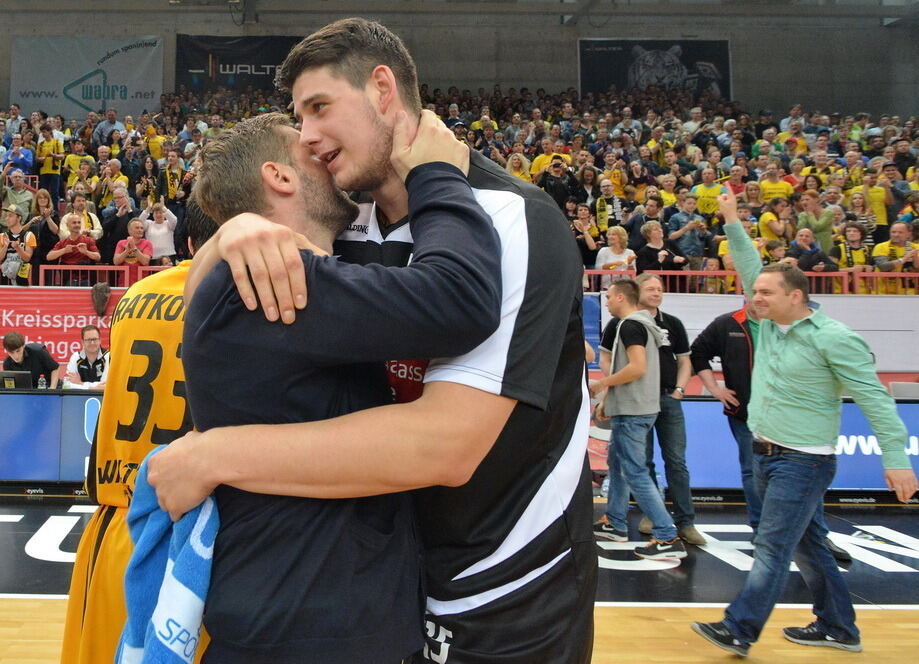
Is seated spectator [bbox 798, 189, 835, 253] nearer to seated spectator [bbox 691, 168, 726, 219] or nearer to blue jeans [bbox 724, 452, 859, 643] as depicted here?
seated spectator [bbox 691, 168, 726, 219]

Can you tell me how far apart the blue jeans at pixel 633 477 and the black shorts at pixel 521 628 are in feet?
14.8

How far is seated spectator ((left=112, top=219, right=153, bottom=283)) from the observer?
11.5 meters

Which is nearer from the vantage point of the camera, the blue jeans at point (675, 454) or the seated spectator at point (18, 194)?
the blue jeans at point (675, 454)

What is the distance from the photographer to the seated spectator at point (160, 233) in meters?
12.0

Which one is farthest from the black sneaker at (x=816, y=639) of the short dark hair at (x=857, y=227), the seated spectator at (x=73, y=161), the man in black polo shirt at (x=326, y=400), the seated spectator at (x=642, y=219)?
the seated spectator at (x=73, y=161)

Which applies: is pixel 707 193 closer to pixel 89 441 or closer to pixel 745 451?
pixel 745 451

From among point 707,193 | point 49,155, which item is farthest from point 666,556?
point 49,155

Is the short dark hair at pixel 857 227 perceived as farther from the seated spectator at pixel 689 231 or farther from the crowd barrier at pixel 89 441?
the crowd barrier at pixel 89 441

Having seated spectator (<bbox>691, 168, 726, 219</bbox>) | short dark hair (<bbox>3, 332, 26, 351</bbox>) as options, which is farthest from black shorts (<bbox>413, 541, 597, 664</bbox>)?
seated spectator (<bbox>691, 168, 726, 219</bbox>)

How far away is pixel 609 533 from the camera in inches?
259

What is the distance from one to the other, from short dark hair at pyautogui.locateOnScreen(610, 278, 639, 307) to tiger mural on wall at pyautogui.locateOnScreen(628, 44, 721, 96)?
1836 centimetres

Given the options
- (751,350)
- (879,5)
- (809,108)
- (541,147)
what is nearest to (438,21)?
(541,147)

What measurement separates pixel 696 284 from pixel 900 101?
17467mm

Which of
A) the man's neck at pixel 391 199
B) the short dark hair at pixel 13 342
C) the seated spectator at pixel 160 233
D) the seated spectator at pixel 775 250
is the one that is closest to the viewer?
the man's neck at pixel 391 199
